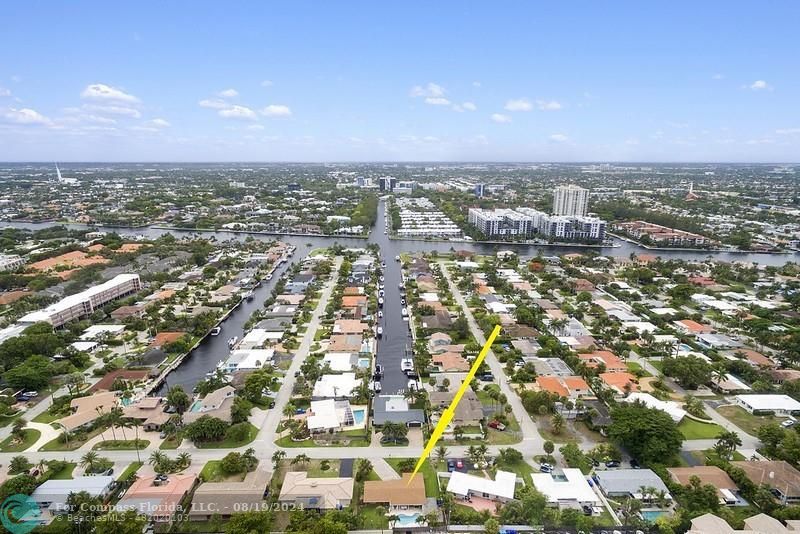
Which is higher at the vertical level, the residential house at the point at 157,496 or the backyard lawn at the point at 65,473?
the residential house at the point at 157,496

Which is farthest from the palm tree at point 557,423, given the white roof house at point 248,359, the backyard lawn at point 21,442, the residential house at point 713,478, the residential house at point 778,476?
the backyard lawn at point 21,442

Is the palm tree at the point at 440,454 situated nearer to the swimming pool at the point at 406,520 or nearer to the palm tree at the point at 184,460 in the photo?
the swimming pool at the point at 406,520

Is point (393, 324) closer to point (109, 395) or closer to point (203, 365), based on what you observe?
point (203, 365)

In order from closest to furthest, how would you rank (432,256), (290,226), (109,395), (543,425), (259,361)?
(543,425) → (109,395) → (259,361) → (432,256) → (290,226)

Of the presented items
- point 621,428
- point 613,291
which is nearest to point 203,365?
point 621,428

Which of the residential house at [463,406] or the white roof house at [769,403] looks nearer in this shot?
the residential house at [463,406]

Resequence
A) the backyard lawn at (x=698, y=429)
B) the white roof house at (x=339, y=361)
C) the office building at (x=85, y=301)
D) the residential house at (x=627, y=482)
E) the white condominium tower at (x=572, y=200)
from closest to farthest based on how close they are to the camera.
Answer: the residential house at (x=627, y=482)
the backyard lawn at (x=698, y=429)
the white roof house at (x=339, y=361)
the office building at (x=85, y=301)
the white condominium tower at (x=572, y=200)
